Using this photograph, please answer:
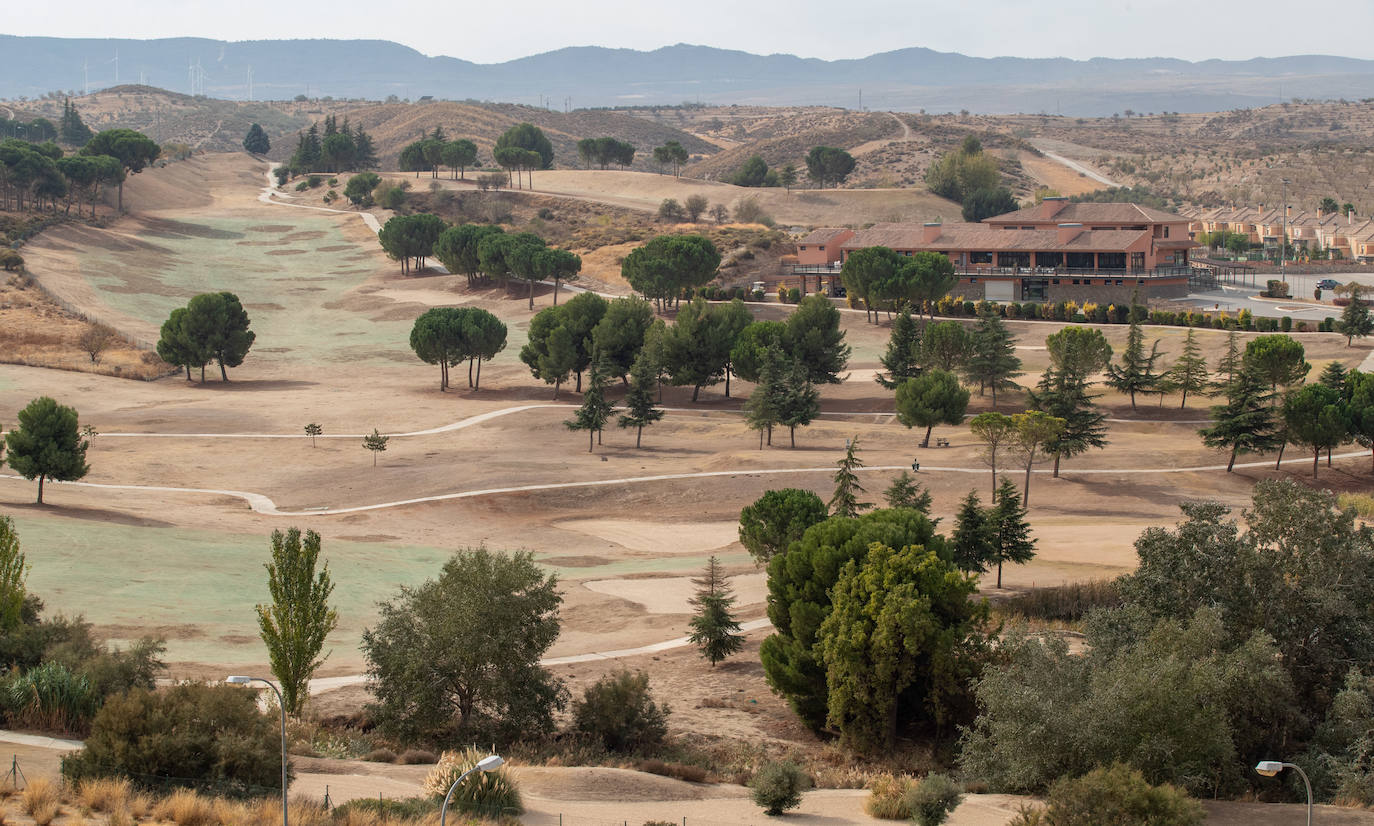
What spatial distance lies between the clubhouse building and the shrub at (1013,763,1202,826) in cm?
8583

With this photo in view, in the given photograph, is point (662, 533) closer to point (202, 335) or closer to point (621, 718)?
point (621, 718)

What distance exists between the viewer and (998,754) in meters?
27.6

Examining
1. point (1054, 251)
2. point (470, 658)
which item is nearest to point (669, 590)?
point (470, 658)

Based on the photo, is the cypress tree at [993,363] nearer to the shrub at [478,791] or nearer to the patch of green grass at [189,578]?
the patch of green grass at [189,578]

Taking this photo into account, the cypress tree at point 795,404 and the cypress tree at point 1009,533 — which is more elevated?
the cypress tree at point 795,404

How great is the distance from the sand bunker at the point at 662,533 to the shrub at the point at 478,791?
29.0 meters

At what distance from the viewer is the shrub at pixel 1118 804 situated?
71.8 ft

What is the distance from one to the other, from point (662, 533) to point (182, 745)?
33.2m

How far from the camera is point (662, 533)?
5538cm

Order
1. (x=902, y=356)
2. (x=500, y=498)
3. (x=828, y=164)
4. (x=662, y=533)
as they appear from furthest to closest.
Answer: (x=828, y=164)
(x=902, y=356)
(x=500, y=498)
(x=662, y=533)

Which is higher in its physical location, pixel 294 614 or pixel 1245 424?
pixel 1245 424

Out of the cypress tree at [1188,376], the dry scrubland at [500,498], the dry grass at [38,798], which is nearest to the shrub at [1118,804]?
the dry scrubland at [500,498]

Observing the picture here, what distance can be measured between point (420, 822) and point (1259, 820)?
15.6 metres

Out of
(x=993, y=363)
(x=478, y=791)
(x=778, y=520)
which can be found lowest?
(x=478, y=791)
